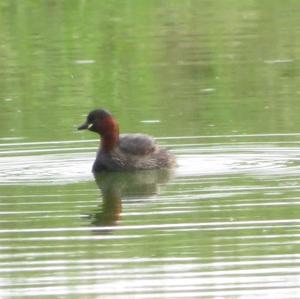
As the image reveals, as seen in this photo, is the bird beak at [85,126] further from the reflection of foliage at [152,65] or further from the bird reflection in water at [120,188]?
the reflection of foliage at [152,65]

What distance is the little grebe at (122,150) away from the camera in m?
14.8

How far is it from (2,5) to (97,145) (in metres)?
12.7

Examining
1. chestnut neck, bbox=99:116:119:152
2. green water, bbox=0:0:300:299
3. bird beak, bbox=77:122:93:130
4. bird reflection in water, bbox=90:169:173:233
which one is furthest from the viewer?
bird beak, bbox=77:122:93:130

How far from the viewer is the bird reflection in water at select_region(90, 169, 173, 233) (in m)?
12.4

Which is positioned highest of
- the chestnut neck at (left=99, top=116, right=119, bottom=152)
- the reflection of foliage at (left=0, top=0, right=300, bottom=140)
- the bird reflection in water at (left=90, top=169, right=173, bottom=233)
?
the chestnut neck at (left=99, top=116, right=119, bottom=152)

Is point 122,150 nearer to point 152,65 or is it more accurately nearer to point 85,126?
point 85,126

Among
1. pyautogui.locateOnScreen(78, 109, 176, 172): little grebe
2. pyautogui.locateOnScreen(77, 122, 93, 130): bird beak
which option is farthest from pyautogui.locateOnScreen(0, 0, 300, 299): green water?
pyautogui.locateOnScreen(77, 122, 93, 130): bird beak

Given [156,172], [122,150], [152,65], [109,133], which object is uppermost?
[109,133]

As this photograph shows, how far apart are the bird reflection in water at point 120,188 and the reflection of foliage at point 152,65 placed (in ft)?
4.63

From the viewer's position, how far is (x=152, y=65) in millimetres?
21891

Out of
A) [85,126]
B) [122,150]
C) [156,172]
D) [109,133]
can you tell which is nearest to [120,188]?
[156,172]

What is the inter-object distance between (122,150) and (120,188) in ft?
3.94

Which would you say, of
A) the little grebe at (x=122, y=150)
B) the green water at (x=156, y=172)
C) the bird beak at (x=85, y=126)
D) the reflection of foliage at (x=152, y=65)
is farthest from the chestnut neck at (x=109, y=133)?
the reflection of foliage at (x=152, y=65)

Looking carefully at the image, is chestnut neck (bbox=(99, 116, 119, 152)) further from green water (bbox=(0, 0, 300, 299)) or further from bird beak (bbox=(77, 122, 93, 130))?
green water (bbox=(0, 0, 300, 299))
